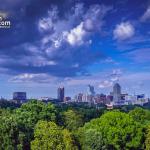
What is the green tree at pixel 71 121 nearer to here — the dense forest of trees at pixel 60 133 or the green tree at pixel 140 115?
the green tree at pixel 140 115

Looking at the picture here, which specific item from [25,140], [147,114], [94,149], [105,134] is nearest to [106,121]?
[105,134]

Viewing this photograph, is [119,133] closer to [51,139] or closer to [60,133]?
[60,133]

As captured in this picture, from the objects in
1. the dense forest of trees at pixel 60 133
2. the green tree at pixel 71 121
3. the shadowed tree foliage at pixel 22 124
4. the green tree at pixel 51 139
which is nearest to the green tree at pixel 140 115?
the green tree at pixel 71 121

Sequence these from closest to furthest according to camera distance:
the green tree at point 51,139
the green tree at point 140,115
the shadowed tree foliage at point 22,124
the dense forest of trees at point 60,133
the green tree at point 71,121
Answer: the green tree at point 51,139 → the dense forest of trees at point 60,133 → the shadowed tree foliage at point 22,124 → the green tree at point 140,115 → the green tree at point 71,121

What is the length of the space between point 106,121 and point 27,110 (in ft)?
50.0

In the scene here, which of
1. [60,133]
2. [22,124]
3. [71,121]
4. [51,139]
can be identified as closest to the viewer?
[51,139]

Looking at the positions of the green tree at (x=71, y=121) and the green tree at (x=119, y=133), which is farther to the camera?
the green tree at (x=71, y=121)

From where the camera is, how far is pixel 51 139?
6638 cm

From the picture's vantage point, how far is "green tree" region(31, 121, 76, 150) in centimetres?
6600

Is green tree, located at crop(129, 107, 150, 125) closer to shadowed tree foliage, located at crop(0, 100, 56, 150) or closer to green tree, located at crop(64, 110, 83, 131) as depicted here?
green tree, located at crop(64, 110, 83, 131)

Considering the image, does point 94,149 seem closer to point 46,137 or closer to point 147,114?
point 46,137

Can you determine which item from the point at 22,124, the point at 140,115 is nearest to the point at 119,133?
the point at 22,124

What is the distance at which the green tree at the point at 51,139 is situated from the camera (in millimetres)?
66000

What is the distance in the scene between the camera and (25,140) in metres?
74.1
